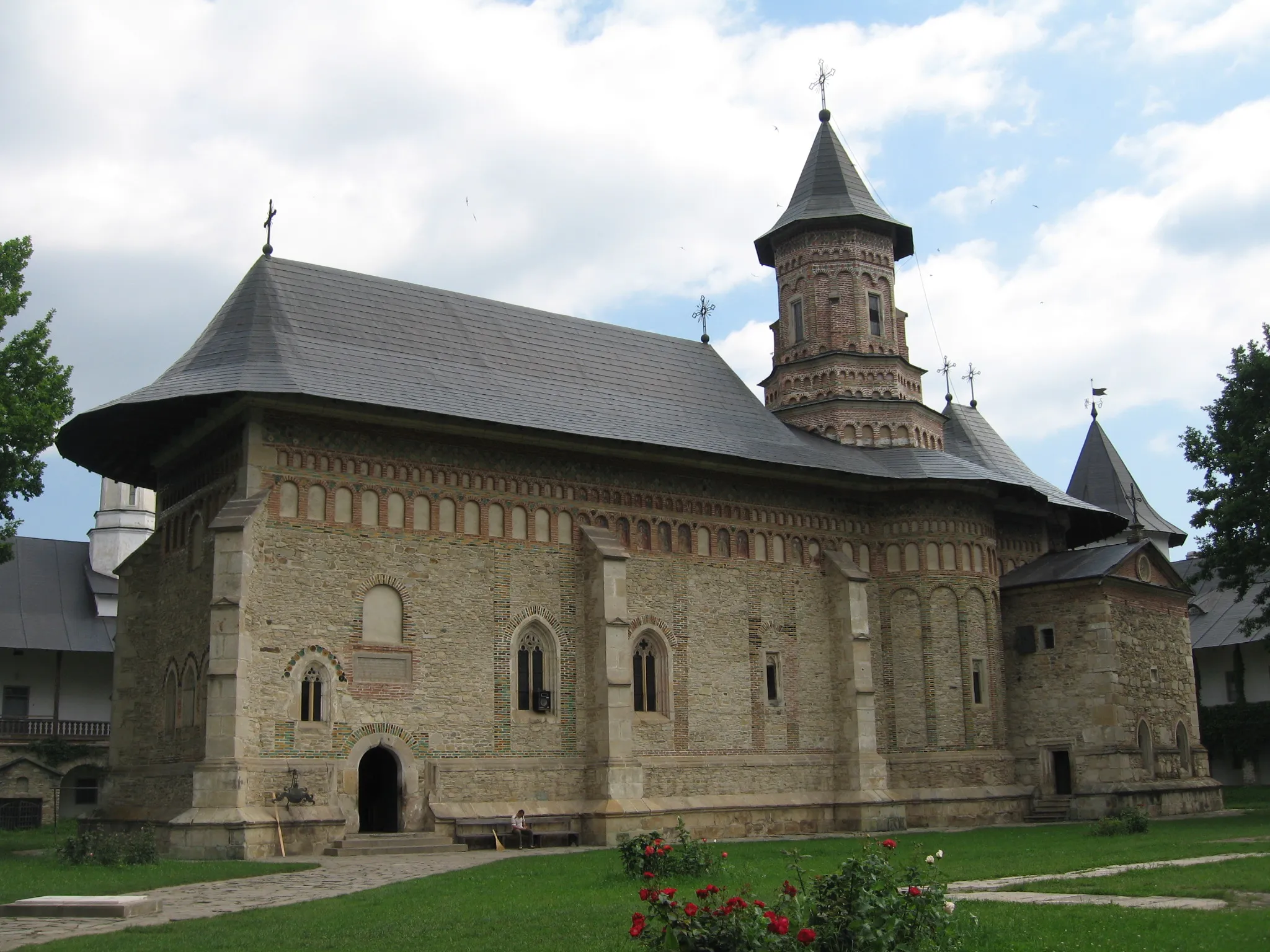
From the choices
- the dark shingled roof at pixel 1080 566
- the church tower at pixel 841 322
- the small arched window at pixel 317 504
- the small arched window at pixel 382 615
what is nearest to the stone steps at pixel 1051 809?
the dark shingled roof at pixel 1080 566

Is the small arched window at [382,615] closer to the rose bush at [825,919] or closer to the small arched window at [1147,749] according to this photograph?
the rose bush at [825,919]

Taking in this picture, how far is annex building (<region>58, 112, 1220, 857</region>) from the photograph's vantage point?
20547 mm

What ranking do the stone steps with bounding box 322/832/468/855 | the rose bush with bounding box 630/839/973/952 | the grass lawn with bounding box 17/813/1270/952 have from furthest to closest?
the stone steps with bounding box 322/832/468/855, the grass lawn with bounding box 17/813/1270/952, the rose bush with bounding box 630/839/973/952

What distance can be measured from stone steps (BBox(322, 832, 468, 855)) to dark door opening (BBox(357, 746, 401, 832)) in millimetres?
997

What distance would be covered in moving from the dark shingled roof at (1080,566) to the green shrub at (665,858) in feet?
51.1

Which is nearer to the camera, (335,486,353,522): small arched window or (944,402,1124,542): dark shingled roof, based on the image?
(335,486,353,522): small arched window

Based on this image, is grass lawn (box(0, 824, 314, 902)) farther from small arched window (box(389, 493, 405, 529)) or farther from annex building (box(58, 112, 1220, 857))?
small arched window (box(389, 493, 405, 529))

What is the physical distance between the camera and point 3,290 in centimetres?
2162

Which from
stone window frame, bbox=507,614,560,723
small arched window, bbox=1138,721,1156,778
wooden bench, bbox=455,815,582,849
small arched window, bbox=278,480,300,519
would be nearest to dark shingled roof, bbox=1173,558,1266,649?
small arched window, bbox=1138,721,1156,778

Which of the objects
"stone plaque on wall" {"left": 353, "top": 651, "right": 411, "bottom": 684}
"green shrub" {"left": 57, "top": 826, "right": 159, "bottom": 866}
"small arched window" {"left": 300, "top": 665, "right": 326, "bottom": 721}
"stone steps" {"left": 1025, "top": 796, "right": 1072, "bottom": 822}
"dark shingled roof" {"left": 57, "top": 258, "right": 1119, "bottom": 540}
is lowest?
"stone steps" {"left": 1025, "top": 796, "right": 1072, "bottom": 822}

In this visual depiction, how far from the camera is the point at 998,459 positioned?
32.9 meters

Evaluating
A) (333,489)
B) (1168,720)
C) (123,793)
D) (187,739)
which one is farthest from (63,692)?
(1168,720)

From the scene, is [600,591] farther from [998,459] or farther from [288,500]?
[998,459]

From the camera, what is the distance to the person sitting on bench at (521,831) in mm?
20875
